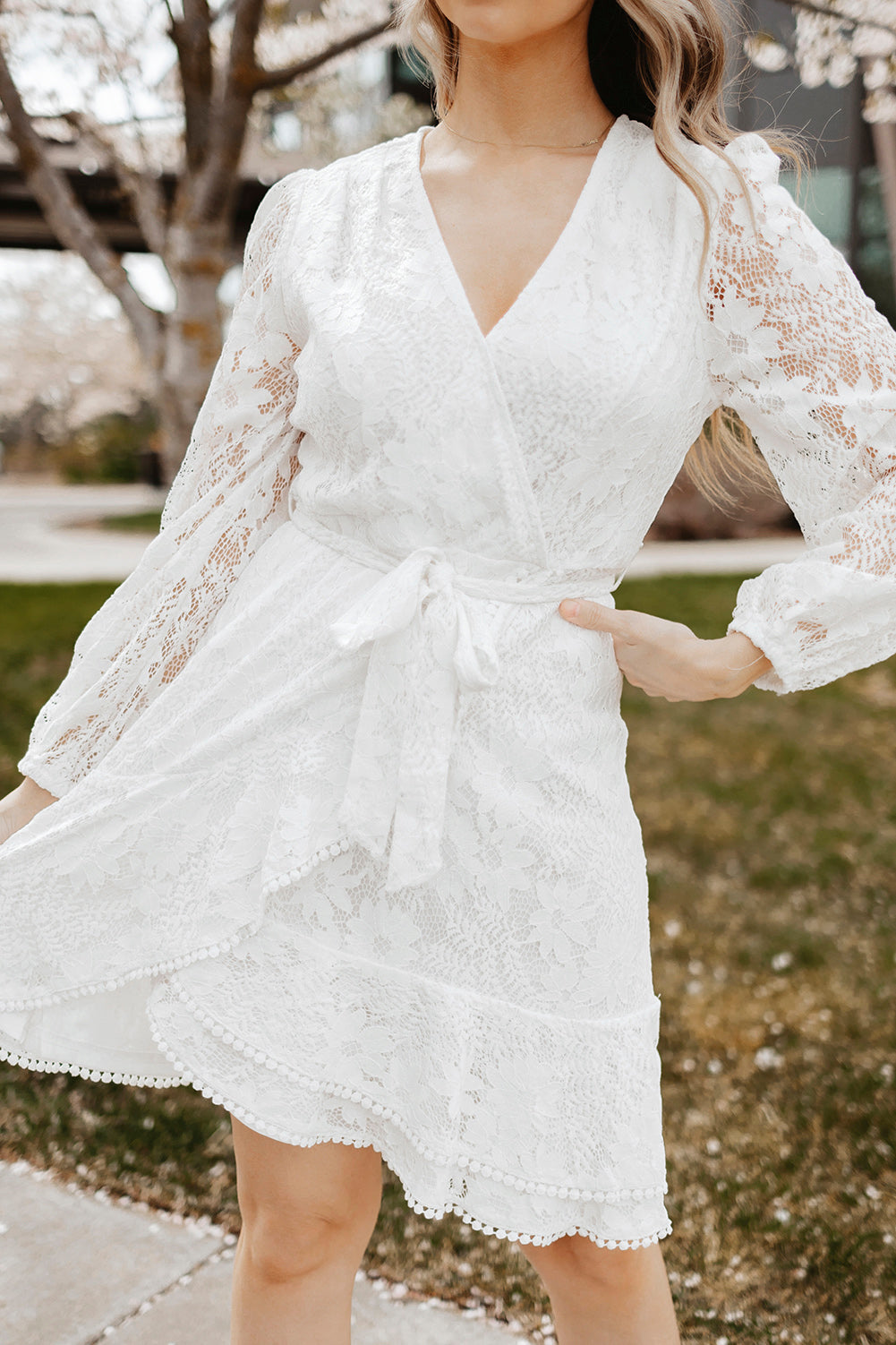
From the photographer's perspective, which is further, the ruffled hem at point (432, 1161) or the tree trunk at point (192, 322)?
the tree trunk at point (192, 322)

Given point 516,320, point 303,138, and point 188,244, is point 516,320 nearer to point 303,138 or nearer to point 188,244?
point 188,244

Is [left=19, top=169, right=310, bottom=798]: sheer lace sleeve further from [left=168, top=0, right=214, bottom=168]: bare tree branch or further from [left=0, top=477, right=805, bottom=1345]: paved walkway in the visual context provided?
[left=168, top=0, right=214, bottom=168]: bare tree branch

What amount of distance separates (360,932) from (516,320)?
2.26ft

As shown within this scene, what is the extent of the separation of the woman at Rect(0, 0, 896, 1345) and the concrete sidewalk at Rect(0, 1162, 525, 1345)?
86 cm

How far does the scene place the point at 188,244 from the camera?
3.79m

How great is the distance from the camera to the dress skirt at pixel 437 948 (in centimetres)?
141

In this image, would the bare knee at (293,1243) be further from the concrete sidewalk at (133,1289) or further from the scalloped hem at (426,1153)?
the concrete sidewalk at (133,1289)

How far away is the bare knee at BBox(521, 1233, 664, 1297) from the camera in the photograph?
147cm

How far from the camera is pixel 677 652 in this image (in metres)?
1.49

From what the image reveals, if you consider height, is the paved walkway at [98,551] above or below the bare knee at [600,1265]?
below

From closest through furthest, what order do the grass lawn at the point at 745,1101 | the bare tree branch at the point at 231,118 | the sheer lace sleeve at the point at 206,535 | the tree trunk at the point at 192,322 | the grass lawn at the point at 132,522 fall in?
the sheer lace sleeve at the point at 206,535, the grass lawn at the point at 745,1101, the bare tree branch at the point at 231,118, the tree trunk at the point at 192,322, the grass lawn at the point at 132,522

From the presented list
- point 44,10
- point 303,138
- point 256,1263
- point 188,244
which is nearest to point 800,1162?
point 256,1263

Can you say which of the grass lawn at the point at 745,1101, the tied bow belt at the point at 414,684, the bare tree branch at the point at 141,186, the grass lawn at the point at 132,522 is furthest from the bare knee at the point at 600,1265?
the grass lawn at the point at 132,522

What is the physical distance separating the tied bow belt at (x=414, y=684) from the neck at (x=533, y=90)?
1.75ft
